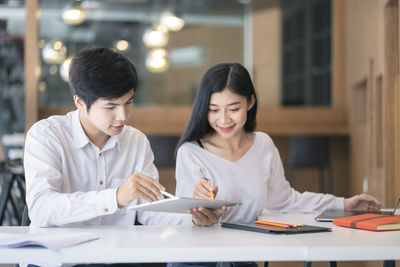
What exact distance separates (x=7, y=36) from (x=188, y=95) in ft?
11.4

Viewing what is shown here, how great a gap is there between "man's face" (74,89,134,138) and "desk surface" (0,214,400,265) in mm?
470

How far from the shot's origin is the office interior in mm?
4375

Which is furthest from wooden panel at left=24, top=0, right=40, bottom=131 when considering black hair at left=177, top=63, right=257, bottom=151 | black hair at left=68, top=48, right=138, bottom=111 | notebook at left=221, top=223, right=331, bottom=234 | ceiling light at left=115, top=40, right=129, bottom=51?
notebook at left=221, top=223, right=331, bottom=234

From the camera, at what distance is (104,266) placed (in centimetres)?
162

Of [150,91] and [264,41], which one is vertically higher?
[264,41]

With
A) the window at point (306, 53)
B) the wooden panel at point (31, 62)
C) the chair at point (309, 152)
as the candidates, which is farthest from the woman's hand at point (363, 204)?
the window at point (306, 53)

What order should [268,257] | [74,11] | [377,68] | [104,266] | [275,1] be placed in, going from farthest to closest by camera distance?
1. [275,1]
2. [74,11]
3. [377,68]
4. [104,266]
5. [268,257]

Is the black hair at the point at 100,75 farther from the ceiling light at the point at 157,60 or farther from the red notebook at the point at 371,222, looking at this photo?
the ceiling light at the point at 157,60

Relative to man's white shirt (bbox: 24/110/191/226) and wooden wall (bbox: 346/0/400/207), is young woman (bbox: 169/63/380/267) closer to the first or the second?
man's white shirt (bbox: 24/110/191/226)

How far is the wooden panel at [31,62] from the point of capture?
527 cm

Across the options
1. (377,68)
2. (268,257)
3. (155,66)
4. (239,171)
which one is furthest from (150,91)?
(268,257)

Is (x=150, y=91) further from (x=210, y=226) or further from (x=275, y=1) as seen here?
(x=210, y=226)

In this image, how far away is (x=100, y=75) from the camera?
1707mm

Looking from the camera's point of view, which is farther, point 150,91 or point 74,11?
point 150,91
